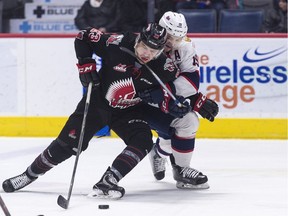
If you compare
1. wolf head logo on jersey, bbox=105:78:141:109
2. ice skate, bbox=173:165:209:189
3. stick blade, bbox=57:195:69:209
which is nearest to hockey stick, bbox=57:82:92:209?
stick blade, bbox=57:195:69:209

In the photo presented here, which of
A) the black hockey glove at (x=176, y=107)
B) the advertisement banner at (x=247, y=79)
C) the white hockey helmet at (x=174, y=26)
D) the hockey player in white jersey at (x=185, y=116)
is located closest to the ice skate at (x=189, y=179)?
the hockey player in white jersey at (x=185, y=116)

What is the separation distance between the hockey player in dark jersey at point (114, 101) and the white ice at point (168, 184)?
0.20 metres

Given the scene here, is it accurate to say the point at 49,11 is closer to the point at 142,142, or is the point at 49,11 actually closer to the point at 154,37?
the point at 142,142

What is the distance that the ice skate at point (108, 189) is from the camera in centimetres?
467

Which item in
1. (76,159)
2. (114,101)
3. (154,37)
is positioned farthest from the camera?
(114,101)

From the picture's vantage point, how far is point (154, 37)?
15.0 feet

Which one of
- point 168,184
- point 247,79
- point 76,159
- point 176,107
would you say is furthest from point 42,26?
point 76,159

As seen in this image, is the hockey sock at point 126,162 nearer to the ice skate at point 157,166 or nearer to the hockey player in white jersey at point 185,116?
the hockey player in white jersey at point 185,116

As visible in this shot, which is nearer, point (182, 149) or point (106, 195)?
point (106, 195)

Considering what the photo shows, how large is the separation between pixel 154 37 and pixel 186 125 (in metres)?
0.67

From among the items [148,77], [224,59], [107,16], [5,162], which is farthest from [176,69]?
[107,16]

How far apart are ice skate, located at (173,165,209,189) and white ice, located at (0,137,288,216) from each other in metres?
0.06

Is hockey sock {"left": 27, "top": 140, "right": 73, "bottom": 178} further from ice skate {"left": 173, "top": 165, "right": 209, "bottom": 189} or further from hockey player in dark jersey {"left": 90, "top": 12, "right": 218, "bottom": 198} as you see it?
ice skate {"left": 173, "top": 165, "right": 209, "bottom": 189}

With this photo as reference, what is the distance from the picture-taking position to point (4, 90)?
7566mm
